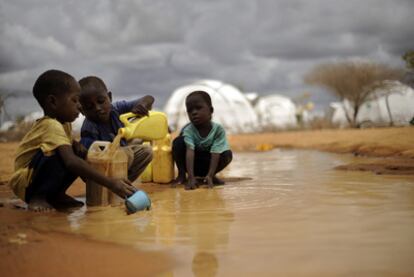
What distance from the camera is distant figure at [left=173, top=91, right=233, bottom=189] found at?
3688mm

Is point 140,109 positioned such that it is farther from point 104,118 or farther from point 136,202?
point 136,202

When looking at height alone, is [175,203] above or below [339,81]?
below

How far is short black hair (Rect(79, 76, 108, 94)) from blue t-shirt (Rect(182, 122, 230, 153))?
1010mm

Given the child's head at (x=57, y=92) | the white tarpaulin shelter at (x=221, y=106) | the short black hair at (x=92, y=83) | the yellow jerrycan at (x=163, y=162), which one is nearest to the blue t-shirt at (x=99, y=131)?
the short black hair at (x=92, y=83)

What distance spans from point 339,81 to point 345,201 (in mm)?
18530

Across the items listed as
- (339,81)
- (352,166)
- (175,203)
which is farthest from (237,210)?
(339,81)

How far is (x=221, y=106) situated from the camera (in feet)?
66.7

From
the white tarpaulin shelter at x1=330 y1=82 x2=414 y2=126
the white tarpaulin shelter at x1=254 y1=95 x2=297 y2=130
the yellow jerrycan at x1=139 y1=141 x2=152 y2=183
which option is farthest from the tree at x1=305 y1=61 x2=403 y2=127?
the yellow jerrycan at x1=139 y1=141 x2=152 y2=183

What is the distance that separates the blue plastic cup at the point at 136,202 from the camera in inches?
93.1

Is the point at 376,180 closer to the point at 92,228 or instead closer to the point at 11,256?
the point at 92,228

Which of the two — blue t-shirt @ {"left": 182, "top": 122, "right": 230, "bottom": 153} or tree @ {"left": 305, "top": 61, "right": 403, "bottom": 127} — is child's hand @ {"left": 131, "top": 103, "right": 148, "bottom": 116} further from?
tree @ {"left": 305, "top": 61, "right": 403, "bottom": 127}

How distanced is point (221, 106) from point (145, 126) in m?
17.4

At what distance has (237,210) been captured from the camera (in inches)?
93.1

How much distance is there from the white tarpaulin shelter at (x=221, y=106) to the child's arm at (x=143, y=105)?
15.8 metres
